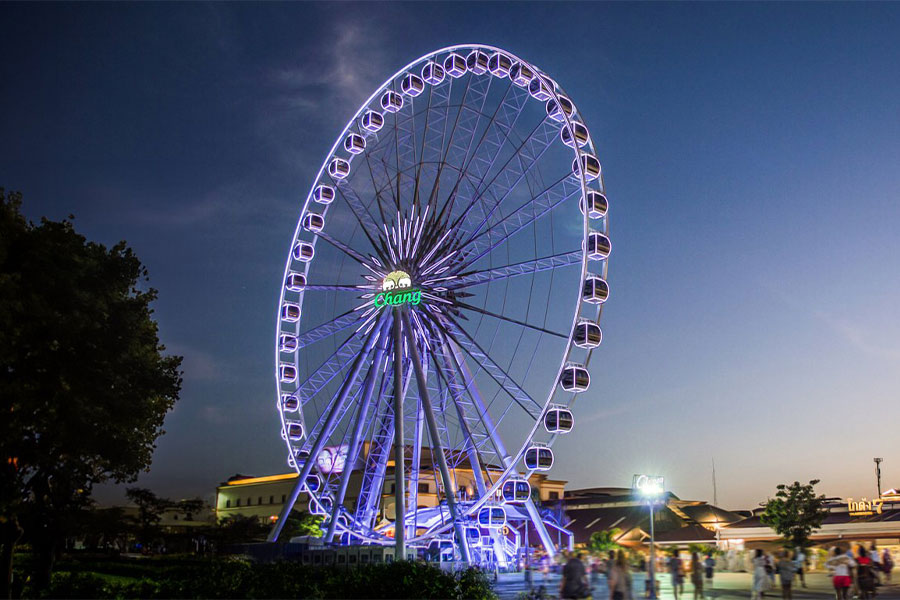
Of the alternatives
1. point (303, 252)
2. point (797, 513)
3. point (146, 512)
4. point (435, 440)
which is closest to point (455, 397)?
point (435, 440)

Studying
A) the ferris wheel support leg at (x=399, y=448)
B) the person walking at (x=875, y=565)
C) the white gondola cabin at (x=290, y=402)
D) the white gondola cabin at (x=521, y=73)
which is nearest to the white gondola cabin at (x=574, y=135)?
the white gondola cabin at (x=521, y=73)

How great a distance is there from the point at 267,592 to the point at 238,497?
105 m

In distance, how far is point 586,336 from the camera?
35625 millimetres

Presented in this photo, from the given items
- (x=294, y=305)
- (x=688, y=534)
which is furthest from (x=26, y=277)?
(x=688, y=534)

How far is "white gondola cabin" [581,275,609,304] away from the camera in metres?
35.8

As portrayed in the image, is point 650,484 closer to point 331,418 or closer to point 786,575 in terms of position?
point 786,575

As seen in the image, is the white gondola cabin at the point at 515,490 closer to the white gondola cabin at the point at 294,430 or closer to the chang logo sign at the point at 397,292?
the chang logo sign at the point at 397,292

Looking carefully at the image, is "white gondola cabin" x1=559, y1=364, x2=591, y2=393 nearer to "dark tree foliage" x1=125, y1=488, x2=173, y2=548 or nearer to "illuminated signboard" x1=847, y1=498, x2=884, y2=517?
"illuminated signboard" x1=847, y1=498, x2=884, y2=517

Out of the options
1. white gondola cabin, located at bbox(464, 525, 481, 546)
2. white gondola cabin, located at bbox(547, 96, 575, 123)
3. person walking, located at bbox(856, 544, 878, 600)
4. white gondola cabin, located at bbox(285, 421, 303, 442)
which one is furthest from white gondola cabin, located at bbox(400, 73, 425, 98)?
person walking, located at bbox(856, 544, 878, 600)

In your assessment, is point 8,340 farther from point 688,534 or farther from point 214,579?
point 688,534

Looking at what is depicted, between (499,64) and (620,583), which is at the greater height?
(499,64)

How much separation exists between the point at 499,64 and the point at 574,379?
15925mm

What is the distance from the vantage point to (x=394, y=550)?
3941 cm

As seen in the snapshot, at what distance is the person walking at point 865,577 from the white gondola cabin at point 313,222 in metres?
32.1
